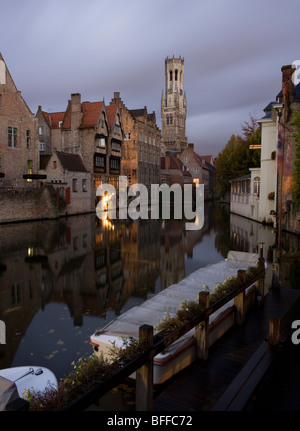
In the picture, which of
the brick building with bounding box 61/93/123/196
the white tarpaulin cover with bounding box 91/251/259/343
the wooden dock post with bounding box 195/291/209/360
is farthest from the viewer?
the brick building with bounding box 61/93/123/196

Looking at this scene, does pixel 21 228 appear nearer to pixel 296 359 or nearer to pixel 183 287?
pixel 183 287

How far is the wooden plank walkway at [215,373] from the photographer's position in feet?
19.9

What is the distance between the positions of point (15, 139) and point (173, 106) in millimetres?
116571

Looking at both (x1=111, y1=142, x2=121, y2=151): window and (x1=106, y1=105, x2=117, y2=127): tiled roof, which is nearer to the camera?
(x1=106, y1=105, x2=117, y2=127): tiled roof

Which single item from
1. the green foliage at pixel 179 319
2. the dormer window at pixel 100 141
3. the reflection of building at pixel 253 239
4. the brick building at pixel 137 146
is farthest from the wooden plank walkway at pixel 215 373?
the brick building at pixel 137 146

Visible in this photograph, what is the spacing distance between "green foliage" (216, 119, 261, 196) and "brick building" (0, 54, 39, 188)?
34.2 meters

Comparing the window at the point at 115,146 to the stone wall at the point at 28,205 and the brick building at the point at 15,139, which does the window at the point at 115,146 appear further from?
the stone wall at the point at 28,205

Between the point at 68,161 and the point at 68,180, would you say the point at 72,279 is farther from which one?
the point at 68,161

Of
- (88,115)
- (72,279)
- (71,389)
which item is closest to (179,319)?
(71,389)

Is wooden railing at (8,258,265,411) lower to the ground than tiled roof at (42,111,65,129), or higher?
lower

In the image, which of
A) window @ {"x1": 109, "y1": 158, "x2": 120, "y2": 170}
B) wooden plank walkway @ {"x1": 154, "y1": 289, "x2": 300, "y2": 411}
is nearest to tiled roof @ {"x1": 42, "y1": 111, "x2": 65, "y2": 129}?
window @ {"x1": 109, "y1": 158, "x2": 120, "y2": 170}

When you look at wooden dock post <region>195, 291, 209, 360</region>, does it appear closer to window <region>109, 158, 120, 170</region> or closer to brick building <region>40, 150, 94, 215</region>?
brick building <region>40, 150, 94, 215</region>

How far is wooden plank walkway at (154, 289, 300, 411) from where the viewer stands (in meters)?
6.05

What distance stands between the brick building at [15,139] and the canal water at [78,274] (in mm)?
10844
